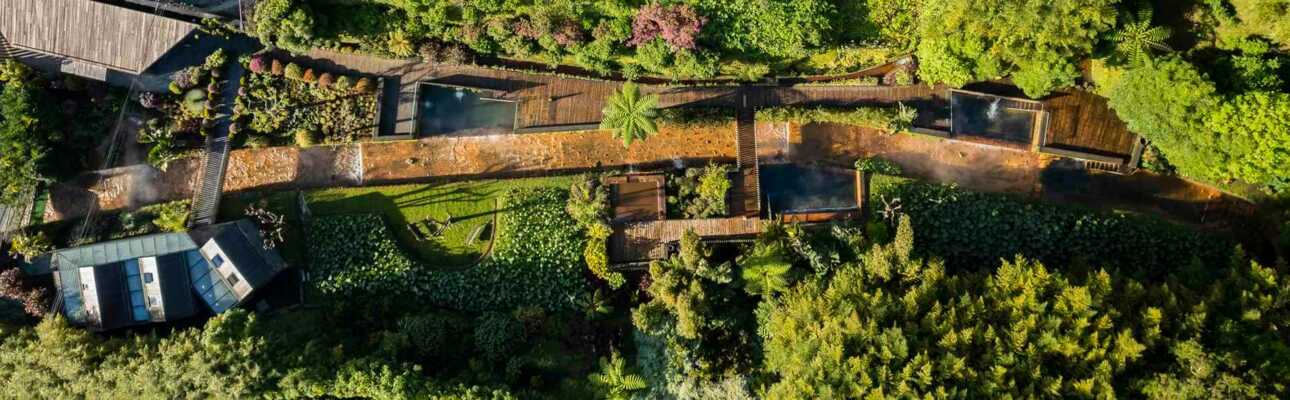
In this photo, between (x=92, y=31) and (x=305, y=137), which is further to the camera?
(x=305, y=137)

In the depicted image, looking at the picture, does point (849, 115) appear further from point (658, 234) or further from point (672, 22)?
point (658, 234)

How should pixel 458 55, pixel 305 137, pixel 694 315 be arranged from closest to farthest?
1. pixel 694 315
2. pixel 458 55
3. pixel 305 137

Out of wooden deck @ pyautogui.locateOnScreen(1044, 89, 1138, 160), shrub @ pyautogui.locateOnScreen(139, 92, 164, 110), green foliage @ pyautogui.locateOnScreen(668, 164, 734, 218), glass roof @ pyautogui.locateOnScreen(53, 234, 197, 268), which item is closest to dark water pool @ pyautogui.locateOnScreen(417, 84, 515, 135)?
green foliage @ pyautogui.locateOnScreen(668, 164, 734, 218)

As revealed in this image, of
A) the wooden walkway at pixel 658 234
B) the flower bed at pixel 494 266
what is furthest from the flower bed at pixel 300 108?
the wooden walkway at pixel 658 234

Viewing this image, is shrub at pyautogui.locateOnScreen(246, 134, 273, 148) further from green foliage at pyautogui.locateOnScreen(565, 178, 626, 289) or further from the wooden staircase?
the wooden staircase

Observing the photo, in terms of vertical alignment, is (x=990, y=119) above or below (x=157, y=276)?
above

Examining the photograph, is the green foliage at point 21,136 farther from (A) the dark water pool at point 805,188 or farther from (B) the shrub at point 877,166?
(B) the shrub at point 877,166

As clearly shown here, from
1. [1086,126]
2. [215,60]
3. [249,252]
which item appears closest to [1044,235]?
[1086,126]
